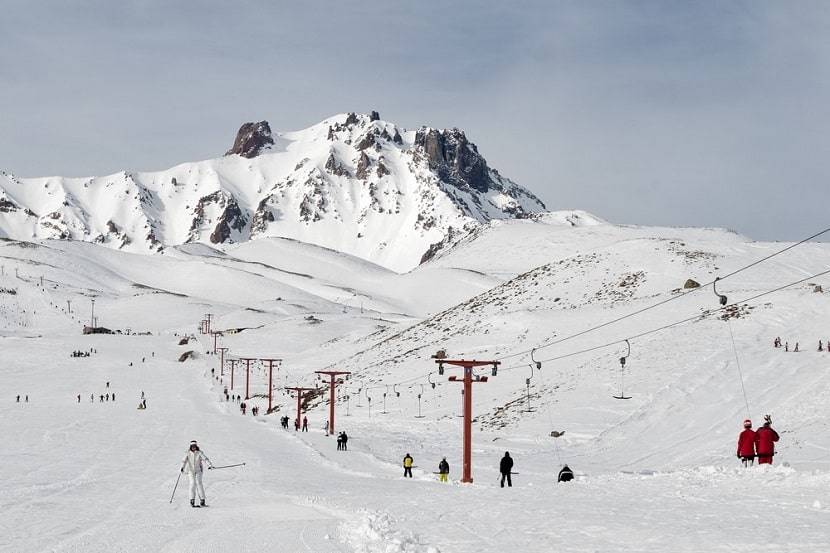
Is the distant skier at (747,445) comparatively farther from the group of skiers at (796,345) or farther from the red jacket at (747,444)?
the group of skiers at (796,345)

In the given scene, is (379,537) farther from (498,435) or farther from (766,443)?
(498,435)

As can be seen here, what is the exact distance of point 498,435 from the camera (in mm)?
49750

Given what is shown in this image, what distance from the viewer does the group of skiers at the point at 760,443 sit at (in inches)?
949

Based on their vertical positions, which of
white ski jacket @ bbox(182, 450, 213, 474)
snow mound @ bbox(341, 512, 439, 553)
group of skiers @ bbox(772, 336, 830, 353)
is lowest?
snow mound @ bbox(341, 512, 439, 553)

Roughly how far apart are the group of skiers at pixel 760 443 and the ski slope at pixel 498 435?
4.39 feet

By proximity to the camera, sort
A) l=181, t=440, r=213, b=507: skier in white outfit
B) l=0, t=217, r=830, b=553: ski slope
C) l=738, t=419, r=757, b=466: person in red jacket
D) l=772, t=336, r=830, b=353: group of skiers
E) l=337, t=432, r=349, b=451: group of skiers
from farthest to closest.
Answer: l=772, t=336, r=830, b=353: group of skiers → l=337, t=432, r=349, b=451: group of skiers → l=738, t=419, r=757, b=466: person in red jacket → l=181, t=440, r=213, b=507: skier in white outfit → l=0, t=217, r=830, b=553: ski slope

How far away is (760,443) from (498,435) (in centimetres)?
2655

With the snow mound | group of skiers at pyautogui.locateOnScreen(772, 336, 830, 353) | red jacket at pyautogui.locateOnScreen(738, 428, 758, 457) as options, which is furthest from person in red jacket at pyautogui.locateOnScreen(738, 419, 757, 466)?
group of skiers at pyautogui.locateOnScreen(772, 336, 830, 353)

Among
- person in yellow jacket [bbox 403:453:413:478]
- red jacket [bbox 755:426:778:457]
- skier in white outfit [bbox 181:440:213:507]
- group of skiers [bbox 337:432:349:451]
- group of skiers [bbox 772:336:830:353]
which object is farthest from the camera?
group of skiers [bbox 772:336:830:353]

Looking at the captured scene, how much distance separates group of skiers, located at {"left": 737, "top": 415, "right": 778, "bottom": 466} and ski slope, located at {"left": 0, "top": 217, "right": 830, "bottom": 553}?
1.34 meters

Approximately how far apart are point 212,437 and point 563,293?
60.9 m

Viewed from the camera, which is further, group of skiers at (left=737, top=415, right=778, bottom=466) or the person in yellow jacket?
the person in yellow jacket

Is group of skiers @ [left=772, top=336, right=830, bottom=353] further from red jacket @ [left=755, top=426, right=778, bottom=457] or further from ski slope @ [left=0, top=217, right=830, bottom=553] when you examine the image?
red jacket @ [left=755, top=426, right=778, bottom=457]

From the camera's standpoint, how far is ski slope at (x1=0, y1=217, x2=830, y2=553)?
16406 millimetres
